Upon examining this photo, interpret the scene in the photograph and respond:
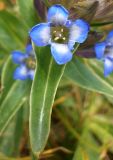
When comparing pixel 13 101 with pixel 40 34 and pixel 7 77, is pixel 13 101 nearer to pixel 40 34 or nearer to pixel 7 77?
pixel 7 77

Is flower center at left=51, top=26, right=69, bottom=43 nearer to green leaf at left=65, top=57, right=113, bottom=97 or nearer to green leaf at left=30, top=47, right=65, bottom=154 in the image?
green leaf at left=30, top=47, right=65, bottom=154

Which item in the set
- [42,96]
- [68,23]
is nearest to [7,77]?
[42,96]

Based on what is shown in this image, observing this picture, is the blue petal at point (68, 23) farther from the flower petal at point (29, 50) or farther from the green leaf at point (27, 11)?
the green leaf at point (27, 11)

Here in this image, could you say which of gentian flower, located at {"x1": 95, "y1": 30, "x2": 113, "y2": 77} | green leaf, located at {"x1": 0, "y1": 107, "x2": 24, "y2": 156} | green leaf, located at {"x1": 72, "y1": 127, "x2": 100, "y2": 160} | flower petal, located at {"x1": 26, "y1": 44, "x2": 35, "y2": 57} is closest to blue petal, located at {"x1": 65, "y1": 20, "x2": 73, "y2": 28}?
gentian flower, located at {"x1": 95, "y1": 30, "x2": 113, "y2": 77}

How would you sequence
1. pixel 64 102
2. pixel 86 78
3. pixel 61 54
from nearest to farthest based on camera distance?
pixel 61 54 < pixel 86 78 < pixel 64 102

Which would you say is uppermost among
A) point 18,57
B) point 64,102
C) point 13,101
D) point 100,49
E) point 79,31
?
point 79,31

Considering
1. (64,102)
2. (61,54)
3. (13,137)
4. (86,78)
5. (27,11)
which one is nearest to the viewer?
(61,54)

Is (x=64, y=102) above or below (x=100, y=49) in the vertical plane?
below
